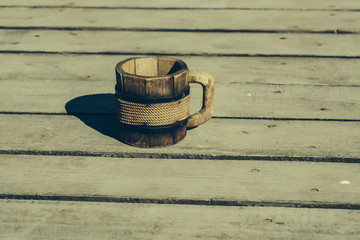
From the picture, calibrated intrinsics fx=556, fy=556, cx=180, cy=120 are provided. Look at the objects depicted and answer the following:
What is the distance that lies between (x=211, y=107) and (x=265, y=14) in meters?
1.03

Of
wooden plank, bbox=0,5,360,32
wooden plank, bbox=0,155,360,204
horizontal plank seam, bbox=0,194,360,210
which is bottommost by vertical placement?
horizontal plank seam, bbox=0,194,360,210

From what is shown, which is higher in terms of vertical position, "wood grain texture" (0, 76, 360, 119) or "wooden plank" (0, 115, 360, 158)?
"wood grain texture" (0, 76, 360, 119)

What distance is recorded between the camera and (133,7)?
256 cm

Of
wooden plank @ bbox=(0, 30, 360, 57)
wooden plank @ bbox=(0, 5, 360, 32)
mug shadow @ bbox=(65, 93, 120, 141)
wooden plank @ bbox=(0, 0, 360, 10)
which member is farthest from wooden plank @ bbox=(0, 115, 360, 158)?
wooden plank @ bbox=(0, 0, 360, 10)

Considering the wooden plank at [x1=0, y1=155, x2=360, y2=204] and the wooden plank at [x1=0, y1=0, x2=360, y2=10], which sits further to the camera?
the wooden plank at [x1=0, y1=0, x2=360, y2=10]

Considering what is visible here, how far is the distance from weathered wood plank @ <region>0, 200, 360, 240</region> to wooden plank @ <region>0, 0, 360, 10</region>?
1.51 metres

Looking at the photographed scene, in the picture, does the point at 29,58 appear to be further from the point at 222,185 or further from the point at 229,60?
the point at 222,185

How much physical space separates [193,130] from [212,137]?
0.07 metres

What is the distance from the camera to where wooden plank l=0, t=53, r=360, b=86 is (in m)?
1.93

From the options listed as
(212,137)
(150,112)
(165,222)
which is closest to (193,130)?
(212,137)

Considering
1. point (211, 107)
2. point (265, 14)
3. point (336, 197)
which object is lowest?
point (336, 197)

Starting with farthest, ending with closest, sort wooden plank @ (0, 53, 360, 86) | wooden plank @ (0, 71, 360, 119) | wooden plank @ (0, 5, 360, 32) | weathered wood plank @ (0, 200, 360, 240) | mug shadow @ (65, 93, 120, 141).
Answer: wooden plank @ (0, 5, 360, 32), wooden plank @ (0, 53, 360, 86), wooden plank @ (0, 71, 360, 119), mug shadow @ (65, 93, 120, 141), weathered wood plank @ (0, 200, 360, 240)

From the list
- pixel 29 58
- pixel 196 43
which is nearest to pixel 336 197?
pixel 196 43

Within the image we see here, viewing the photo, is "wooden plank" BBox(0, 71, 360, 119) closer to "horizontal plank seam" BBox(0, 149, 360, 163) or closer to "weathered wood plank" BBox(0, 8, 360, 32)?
"horizontal plank seam" BBox(0, 149, 360, 163)
